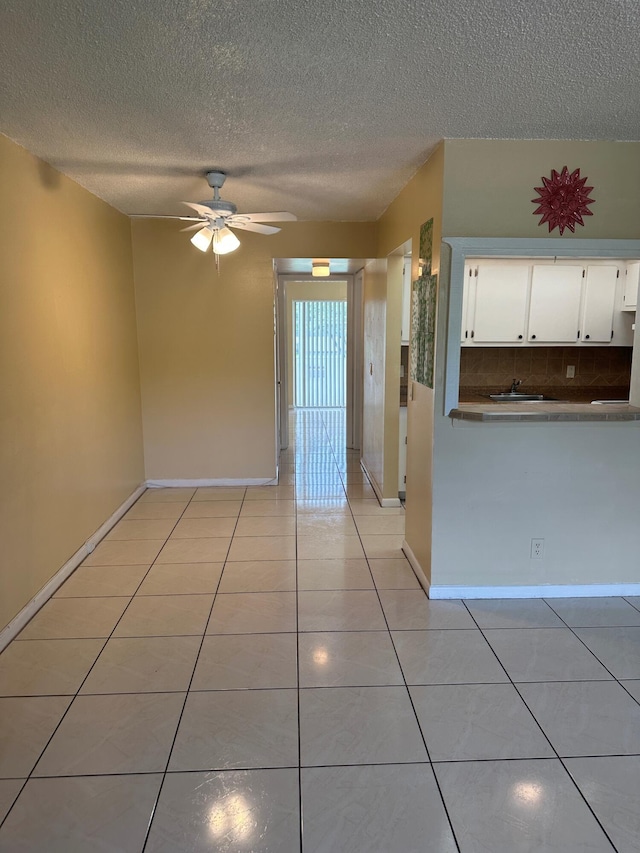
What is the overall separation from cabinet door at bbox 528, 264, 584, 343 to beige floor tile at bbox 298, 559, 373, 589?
2.54 meters

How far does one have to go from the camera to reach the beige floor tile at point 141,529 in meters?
3.78

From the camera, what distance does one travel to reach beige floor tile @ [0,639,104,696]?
2172 mm

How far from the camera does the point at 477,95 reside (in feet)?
6.73

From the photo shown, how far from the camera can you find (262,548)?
357cm

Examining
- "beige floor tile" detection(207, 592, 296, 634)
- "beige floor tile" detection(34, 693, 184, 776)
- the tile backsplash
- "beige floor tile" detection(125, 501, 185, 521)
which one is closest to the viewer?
"beige floor tile" detection(34, 693, 184, 776)

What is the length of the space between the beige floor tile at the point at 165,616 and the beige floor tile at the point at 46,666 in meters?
0.18

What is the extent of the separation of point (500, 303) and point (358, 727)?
3.53 m

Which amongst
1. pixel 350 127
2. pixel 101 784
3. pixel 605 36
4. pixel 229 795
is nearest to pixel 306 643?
pixel 229 795

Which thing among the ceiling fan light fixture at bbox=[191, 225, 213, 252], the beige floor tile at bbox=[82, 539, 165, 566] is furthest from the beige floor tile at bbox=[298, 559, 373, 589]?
the ceiling fan light fixture at bbox=[191, 225, 213, 252]

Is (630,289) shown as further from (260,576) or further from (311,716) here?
(311,716)

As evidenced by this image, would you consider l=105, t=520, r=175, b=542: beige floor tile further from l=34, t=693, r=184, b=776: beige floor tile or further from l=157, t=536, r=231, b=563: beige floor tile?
l=34, t=693, r=184, b=776: beige floor tile

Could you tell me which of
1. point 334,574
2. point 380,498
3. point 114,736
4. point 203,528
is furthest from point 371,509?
point 114,736

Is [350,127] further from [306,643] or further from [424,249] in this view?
[306,643]

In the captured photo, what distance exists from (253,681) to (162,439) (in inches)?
118
